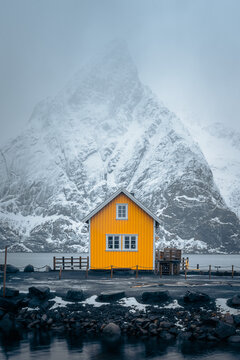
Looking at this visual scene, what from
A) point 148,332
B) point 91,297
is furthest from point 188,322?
point 91,297

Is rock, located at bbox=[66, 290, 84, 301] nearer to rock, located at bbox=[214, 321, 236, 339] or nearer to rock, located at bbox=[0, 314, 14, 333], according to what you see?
rock, located at bbox=[0, 314, 14, 333]

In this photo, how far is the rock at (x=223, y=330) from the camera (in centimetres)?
2473

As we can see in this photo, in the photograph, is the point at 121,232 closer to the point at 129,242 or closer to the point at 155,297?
the point at 129,242

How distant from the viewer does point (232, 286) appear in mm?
36344

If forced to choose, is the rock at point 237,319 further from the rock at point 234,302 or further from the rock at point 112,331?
the rock at point 112,331

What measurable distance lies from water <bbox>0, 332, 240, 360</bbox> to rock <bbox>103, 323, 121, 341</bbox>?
26.4 inches

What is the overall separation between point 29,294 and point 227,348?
14631 millimetres

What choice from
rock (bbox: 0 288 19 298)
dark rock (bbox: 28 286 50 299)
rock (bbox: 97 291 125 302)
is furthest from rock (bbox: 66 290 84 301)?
rock (bbox: 0 288 19 298)

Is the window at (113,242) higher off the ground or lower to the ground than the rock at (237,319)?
higher

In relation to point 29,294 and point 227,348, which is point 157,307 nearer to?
point 227,348

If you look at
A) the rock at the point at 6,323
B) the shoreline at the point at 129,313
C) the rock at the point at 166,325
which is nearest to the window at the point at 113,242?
the shoreline at the point at 129,313

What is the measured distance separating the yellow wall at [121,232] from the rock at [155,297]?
54.0 feet

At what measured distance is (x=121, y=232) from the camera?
46750 mm

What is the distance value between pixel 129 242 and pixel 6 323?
67.9 feet
